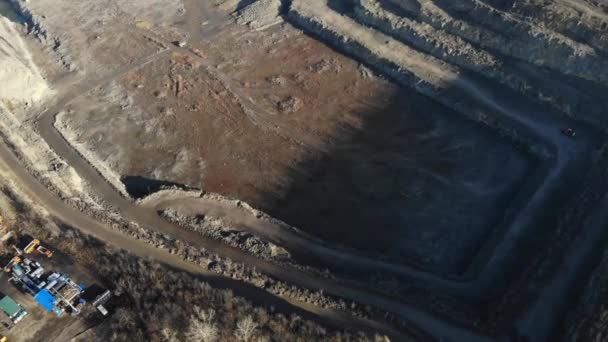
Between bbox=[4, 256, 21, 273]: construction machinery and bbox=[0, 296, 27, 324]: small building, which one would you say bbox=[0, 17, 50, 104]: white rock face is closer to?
bbox=[4, 256, 21, 273]: construction machinery

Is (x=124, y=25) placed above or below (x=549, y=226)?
above

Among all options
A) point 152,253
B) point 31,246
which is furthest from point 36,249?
point 152,253

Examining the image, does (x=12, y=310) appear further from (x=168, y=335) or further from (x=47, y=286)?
(x=168, y=335)

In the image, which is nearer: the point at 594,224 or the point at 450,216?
the point at 594,224

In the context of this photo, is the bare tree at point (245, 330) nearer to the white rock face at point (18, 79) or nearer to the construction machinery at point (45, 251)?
the construction machinery at point (45, 251)

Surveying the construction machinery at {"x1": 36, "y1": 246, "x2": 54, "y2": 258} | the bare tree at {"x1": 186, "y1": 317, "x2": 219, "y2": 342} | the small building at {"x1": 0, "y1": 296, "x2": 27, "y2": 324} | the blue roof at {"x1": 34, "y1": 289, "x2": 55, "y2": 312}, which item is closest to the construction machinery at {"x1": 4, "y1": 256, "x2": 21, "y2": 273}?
the construction machinery at {"x1": 36, "y1": 246, "x2": 54, "y2": 258}

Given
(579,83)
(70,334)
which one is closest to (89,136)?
(70,334)

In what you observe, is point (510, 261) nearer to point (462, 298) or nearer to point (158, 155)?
point (462, 298)
